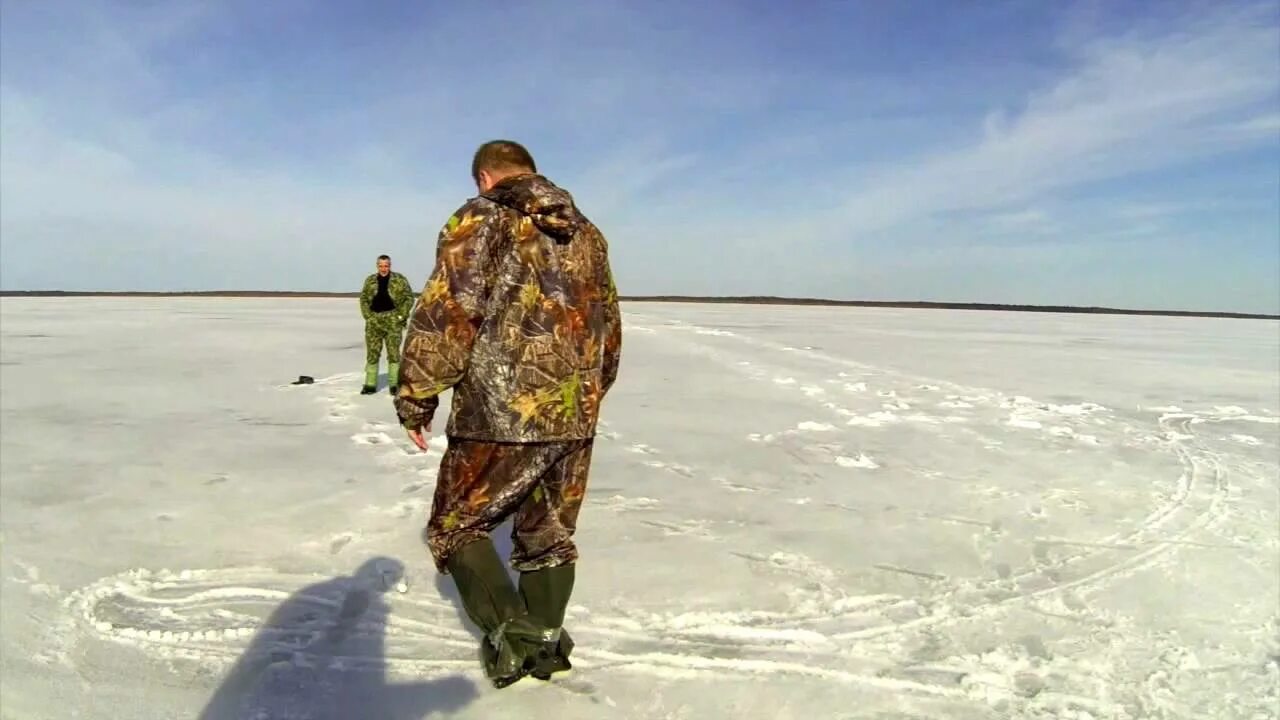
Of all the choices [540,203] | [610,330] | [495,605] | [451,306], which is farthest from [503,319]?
[495,605]

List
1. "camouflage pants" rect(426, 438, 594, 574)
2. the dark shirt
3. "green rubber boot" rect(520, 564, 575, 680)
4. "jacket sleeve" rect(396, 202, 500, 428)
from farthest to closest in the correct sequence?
the dark shirt, "green rubber boot" rect(520, 564, 575, 680), "camouflage pants" rect(426, 438, 594, 574), "jacket sleeve" rect(396, 202, 500, 428)

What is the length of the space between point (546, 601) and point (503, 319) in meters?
0.80

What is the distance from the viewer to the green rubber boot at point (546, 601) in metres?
2.20

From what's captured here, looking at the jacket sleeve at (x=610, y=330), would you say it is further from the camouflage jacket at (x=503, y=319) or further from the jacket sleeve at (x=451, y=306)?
the jacket sleeve at (x=451, y=306)

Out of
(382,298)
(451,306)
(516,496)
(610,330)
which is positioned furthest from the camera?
(382,298)

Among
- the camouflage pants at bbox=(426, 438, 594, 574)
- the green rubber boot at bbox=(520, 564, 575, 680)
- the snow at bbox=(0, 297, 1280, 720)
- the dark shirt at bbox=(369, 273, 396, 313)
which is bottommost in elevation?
the snow at bbox=(0, 297, 1280, 720)

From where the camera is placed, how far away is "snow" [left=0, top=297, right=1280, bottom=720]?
2248 mm

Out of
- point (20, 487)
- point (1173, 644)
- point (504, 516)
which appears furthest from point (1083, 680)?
point (20, 487)

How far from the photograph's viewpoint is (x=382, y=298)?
740 centimetres

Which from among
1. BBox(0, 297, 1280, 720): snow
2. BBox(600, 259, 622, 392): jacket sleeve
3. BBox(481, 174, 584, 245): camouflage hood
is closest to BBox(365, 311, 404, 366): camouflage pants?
BBox(0, 297, 1280, 720): snow

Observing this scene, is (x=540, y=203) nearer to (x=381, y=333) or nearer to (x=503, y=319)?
(x=503, y=319)

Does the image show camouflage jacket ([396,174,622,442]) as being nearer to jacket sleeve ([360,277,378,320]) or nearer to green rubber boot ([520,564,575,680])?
green rubber boot ([520,564,575,680])

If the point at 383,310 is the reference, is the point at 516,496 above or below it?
below

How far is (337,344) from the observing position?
1366cm
